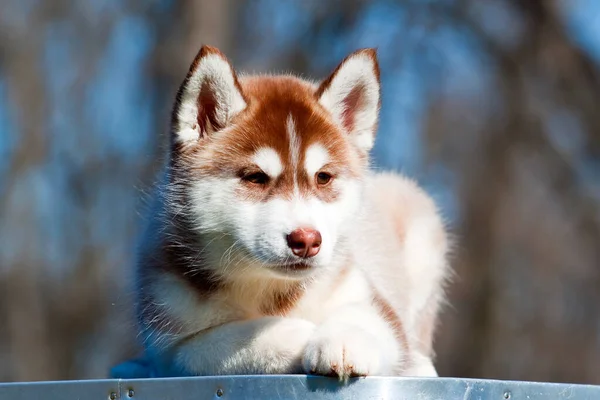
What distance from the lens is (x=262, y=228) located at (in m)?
3.68

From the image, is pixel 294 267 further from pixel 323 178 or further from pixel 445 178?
pixel 445 178

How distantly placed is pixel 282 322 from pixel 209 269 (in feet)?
1.29

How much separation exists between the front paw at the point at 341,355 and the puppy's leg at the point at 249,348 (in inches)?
6.2

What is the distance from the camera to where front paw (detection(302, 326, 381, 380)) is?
127 inches

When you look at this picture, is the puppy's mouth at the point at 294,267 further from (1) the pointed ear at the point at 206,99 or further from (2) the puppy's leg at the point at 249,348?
(1) the pointed ear at the point at 206,99

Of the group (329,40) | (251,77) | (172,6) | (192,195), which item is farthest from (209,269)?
(329,40)

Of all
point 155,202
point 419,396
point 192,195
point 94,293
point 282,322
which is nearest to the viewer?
point 419,396

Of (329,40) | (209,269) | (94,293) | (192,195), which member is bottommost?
(94,293)

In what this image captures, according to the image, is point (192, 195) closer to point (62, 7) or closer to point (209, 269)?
point (209, 269)

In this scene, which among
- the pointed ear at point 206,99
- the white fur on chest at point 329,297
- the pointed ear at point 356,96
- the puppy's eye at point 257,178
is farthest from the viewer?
the pointed ear at point 356,96

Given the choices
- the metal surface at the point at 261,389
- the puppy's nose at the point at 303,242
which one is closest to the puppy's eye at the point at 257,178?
the puppy's nose at the point at 303,242

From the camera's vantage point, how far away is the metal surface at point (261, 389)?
10.1 feet

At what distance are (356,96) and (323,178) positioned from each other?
0.53m

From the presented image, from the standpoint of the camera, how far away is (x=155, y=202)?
436 cm
